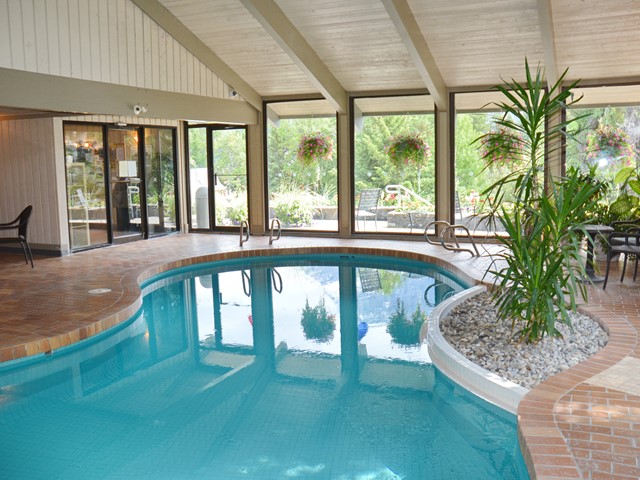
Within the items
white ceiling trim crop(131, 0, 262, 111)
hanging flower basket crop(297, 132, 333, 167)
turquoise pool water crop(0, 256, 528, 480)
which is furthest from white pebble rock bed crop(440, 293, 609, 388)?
white ceiling trim crop(131, 0, 262, 111)

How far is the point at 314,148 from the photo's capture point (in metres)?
13.0

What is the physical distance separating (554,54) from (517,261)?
5.42 meters

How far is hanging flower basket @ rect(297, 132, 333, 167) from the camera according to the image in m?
12.9

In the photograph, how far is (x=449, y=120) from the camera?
11.9m

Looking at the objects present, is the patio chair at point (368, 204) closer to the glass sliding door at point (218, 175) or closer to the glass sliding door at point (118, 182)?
the glass sliding door at point (218, 175)

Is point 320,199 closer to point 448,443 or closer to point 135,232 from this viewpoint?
point 135,232

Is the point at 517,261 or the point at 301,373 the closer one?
the point at 517,261

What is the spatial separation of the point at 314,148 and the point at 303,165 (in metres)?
0.48

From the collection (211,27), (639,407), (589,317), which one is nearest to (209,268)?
(211,27)

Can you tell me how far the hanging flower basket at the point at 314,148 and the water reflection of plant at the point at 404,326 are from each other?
550 centimetres

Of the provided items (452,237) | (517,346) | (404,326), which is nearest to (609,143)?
(452,237)

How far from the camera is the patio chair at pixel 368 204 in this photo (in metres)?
12.9

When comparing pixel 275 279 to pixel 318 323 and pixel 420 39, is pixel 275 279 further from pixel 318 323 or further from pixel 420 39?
pixel 420 39

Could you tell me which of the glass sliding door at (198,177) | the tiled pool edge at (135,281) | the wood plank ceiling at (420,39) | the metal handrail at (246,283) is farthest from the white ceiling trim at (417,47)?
the glass sliding door at (198,177)
